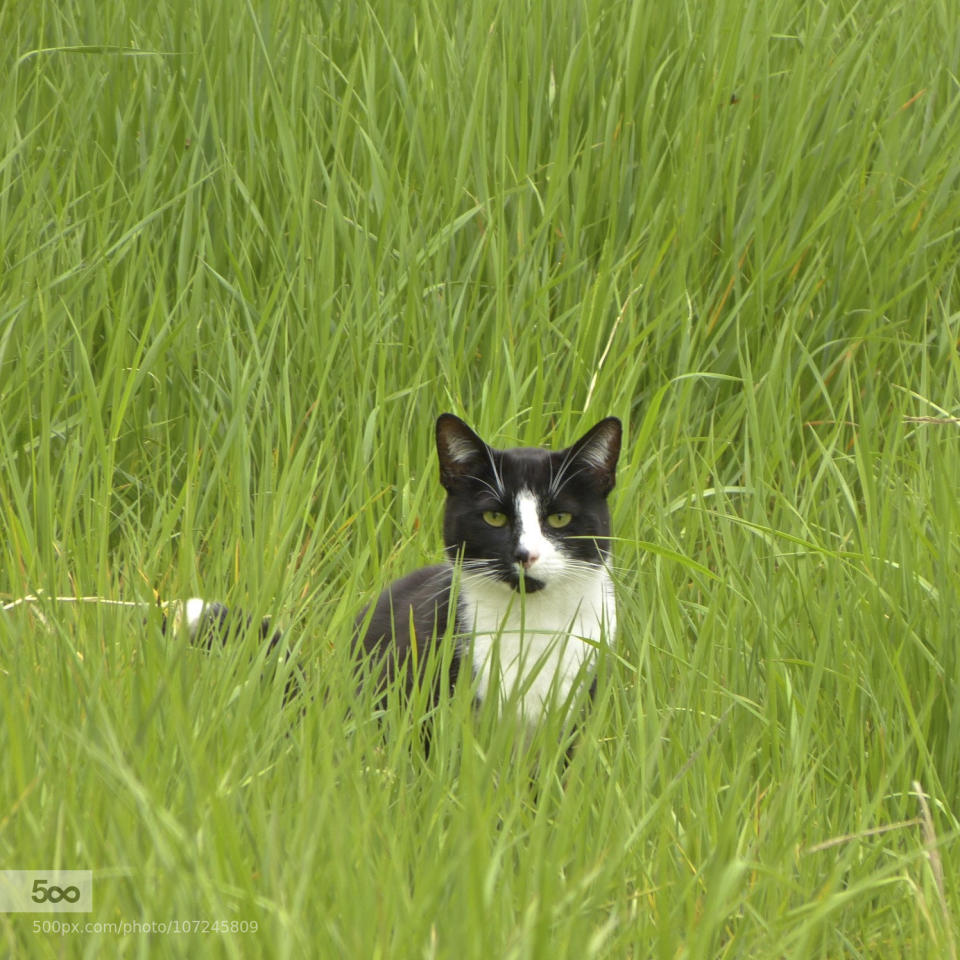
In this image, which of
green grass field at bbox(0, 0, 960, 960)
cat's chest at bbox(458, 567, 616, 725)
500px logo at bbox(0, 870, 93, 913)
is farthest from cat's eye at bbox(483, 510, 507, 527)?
500px logo at bbox(0, 870, 93, 913)

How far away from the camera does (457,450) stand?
9.50ft

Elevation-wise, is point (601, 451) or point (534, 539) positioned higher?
point (601, 451)

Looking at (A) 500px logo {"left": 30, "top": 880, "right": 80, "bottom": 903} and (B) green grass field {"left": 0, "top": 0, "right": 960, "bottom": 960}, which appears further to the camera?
(B) green grass field {"left": 0, "top": 0, "right": 960, "bottom": 960}

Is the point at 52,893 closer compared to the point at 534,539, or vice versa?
the point at 52,893

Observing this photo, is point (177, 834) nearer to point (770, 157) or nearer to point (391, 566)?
point (391, 566)

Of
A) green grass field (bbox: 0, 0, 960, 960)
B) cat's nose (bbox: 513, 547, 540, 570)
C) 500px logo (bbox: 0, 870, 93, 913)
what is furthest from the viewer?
cat's nose (bbox: 513, 547, 540, 570)

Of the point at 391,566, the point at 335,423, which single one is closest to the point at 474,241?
the point at 335,423

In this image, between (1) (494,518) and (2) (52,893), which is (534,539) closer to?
(1) (494,518)

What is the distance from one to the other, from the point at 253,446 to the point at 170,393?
315 mm

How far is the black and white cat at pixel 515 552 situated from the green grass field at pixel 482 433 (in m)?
0.12

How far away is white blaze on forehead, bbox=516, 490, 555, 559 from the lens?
2771 mm

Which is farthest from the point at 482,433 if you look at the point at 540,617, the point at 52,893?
the point at 52,893

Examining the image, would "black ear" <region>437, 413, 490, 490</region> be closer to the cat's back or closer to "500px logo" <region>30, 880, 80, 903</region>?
the cat's back

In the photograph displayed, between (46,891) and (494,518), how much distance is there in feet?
4.97
